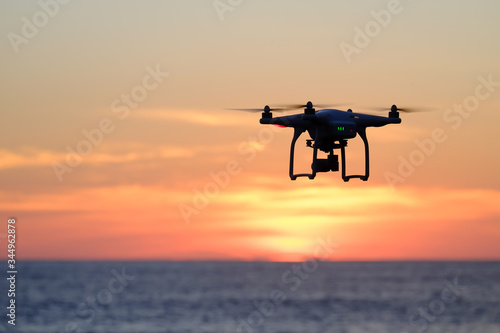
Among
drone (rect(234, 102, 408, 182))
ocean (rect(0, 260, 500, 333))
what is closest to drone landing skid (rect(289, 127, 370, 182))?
drone (rect(234, 102, 408, 182))

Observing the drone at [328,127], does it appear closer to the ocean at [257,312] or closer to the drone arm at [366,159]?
the drone arm at [366,159]

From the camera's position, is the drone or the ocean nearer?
the drone

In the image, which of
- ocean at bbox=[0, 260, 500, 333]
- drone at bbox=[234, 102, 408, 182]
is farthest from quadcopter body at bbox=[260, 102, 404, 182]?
ocean at bbox=[0, 260, 500, 333]

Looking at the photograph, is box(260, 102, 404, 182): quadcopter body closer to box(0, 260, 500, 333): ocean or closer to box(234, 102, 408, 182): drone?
box(234, 102, 408, 182): drone

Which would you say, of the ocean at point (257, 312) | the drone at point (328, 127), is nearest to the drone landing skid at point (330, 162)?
the drone at point (328, 127)

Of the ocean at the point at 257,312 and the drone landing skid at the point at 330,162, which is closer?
the drone landing skid at the point at 330,162

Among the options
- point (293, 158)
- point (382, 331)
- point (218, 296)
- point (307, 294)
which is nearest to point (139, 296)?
point (218, 296)

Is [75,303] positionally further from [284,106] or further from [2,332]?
→ [284,106]
